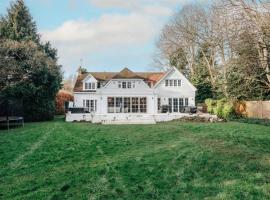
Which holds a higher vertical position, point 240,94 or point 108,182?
point 240,94

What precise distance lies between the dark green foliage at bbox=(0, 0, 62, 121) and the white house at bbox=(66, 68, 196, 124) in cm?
393

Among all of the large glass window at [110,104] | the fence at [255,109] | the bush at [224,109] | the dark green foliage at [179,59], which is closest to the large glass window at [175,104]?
the bush at [224,109]

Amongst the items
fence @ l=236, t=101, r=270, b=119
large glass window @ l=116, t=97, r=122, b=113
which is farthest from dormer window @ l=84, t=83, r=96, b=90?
fence @ l=236, t=101, r=270, b=119

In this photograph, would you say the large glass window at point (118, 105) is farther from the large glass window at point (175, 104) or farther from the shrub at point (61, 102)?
the shrub at point (61, 102)

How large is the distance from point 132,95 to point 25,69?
12851 mm

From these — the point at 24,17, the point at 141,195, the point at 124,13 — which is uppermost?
the point at 24,17

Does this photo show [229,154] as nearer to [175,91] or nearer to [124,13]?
[124,13]

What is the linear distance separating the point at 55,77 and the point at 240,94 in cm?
1764

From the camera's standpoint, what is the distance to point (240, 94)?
27.6 m

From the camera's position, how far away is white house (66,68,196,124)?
35531 mm

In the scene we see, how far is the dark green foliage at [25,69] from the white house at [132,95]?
12.9ft

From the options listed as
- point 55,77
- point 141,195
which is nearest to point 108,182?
point 141,195

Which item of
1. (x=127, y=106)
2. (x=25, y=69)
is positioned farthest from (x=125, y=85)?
(x=25, y=69)

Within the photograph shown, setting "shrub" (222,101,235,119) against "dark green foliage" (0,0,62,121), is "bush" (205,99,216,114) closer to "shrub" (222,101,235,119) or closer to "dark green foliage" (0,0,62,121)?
"shrub" (222,101,235,119)
